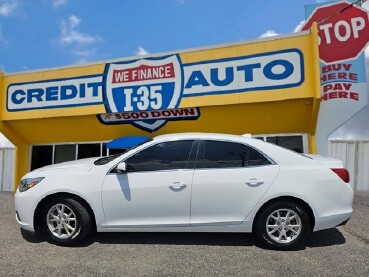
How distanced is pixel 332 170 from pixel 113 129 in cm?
793

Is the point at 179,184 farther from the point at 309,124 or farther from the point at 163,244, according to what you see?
the point at 309,124

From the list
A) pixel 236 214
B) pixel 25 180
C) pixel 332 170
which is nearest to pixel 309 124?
pixel 332 170

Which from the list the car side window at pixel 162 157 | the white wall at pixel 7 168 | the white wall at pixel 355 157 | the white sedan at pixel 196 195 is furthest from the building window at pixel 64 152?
the white wall at pixel 355 157

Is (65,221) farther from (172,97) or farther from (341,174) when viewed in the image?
(172,97)

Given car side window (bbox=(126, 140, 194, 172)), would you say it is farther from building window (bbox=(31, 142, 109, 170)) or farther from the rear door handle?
building window (bbox=(31, 142, 109, 170))

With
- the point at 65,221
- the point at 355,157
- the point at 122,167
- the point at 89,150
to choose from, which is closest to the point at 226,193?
the point at 122,167

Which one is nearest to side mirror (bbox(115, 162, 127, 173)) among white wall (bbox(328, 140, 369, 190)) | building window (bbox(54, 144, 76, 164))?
building window (bbox(54, 144, 76, 164))

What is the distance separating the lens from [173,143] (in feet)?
16.2

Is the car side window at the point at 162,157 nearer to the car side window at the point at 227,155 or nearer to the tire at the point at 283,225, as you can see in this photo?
the car side window at the point at 227,155

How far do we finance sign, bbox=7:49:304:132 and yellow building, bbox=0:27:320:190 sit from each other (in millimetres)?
28

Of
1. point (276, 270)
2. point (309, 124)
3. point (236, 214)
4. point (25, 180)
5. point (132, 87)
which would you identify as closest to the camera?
point (276, 270)

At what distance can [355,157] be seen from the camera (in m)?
12.8

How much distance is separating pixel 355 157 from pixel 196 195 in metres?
10.4

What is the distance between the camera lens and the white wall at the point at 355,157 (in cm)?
1269
